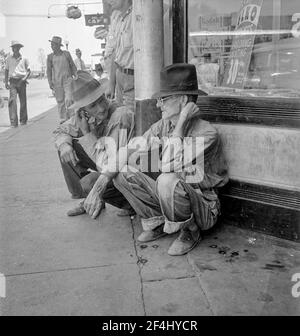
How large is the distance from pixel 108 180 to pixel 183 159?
0.67 meters

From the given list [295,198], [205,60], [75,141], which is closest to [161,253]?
[295,198]

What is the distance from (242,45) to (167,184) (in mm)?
1764

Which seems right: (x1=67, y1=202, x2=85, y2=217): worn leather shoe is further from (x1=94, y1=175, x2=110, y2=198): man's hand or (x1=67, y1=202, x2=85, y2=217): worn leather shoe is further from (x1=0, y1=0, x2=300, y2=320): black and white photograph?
(x1=94, y1=175, x2=110, y2=198): man's hand

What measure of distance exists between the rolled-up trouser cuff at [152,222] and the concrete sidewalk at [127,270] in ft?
0.47

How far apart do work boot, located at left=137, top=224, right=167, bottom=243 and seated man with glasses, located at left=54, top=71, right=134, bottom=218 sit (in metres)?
0.49

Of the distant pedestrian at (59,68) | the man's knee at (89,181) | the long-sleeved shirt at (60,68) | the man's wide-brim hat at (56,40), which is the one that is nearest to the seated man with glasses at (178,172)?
the man's knee at (89,181)

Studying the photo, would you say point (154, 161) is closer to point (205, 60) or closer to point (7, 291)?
point (205, 60)

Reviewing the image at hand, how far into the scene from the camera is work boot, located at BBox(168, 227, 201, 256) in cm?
333

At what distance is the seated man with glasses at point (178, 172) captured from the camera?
125 inches

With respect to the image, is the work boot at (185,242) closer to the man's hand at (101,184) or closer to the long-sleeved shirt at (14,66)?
the man's hand at (101,184)

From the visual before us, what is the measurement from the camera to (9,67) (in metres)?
11.2

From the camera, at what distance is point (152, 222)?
360cm
